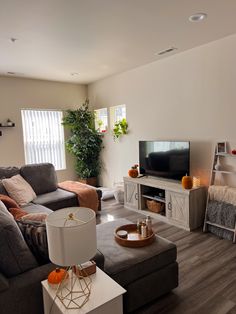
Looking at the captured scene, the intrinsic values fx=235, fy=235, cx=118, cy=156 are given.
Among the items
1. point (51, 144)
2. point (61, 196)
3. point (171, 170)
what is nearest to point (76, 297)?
point (61, 196)

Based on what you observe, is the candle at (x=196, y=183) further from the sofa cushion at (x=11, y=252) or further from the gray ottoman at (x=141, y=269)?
the sofa cushion at (x=11, y=252)

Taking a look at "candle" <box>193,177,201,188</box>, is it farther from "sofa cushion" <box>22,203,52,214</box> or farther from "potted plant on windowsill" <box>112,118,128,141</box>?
"sofa cushion" <box>22,203,52,214</box>

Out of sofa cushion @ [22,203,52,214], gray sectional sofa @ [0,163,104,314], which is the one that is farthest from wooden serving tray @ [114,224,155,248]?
sofa cushion @ [22,203,52,214]

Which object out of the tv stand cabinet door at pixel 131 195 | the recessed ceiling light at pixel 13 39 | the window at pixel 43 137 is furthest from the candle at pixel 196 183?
the window at pixel 43 137

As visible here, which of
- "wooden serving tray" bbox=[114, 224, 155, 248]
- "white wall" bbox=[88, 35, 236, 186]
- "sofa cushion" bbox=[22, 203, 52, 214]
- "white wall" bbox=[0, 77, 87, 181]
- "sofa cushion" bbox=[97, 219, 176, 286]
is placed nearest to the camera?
"sofa cushion" bbox=[97, 219, 176, 286]

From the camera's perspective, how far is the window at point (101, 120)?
18.9 ft

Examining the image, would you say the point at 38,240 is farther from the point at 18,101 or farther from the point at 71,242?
the point at 18,101

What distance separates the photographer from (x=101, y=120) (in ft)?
19.4

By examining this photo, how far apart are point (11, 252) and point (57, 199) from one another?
2.22 meters

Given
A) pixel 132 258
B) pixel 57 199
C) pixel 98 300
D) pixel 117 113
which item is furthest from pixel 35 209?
pixel 117 113

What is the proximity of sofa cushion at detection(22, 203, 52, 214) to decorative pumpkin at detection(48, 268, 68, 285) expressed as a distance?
1.70 m

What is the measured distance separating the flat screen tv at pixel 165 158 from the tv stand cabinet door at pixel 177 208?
38 centimetres

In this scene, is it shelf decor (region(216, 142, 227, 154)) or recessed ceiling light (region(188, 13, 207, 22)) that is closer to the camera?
recessed ceiling light (region(188, 13, 207, 22))

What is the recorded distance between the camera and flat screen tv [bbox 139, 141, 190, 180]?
12.0 ft
